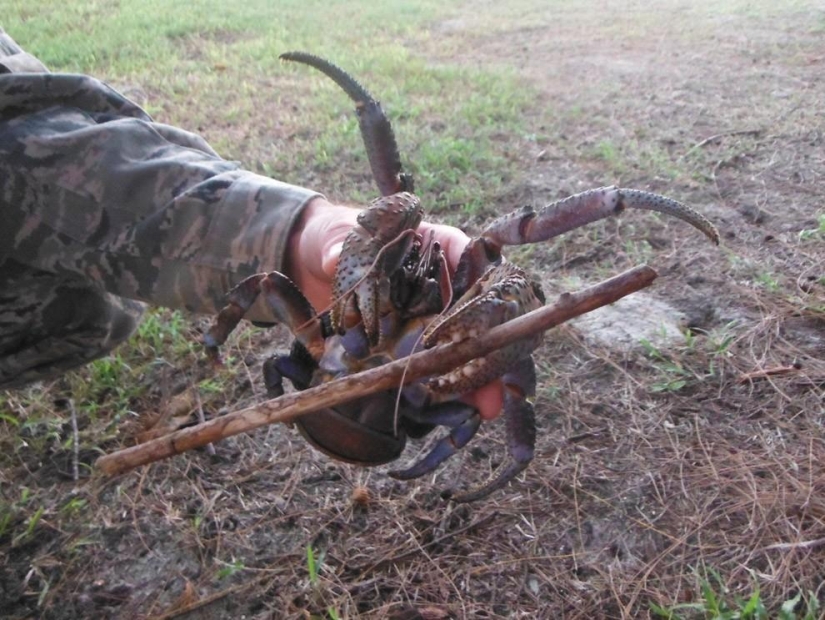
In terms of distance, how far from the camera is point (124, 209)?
2.01 metres

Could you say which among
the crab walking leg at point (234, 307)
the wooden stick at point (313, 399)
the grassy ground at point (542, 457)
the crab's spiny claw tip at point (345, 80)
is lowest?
the grassy ground at point (542, 457)

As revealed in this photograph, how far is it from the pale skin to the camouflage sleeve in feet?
0.14

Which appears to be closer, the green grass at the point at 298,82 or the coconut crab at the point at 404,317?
the coconut crab at the point at 404,317

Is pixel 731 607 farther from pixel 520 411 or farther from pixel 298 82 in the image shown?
pixel 298 82

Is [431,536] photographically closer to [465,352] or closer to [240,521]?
[240,521]

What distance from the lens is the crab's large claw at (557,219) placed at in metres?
1.64

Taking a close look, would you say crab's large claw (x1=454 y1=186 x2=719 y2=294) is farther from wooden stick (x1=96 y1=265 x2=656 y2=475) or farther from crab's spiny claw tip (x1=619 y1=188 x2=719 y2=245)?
wooden stick (x1=96 y1=265 x2=656 y2=475)

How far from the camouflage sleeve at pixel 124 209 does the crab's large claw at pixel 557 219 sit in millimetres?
514

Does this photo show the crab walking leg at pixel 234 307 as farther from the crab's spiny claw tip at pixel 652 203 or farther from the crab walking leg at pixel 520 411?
the crab's spiny claw tip at pixel 652 203

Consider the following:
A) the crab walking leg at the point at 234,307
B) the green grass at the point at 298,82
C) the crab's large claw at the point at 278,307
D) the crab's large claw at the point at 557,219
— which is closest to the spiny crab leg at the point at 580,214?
the crab's large claw at the point at 557,219

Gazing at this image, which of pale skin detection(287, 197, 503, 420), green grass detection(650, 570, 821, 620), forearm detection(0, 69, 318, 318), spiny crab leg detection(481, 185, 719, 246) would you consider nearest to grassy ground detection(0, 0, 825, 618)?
green grass detection(650, 570, 821, 620)

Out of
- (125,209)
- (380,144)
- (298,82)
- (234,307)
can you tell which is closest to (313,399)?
→ (234,307)

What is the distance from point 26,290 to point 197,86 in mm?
3746

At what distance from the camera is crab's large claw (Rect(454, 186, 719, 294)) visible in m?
1.64
